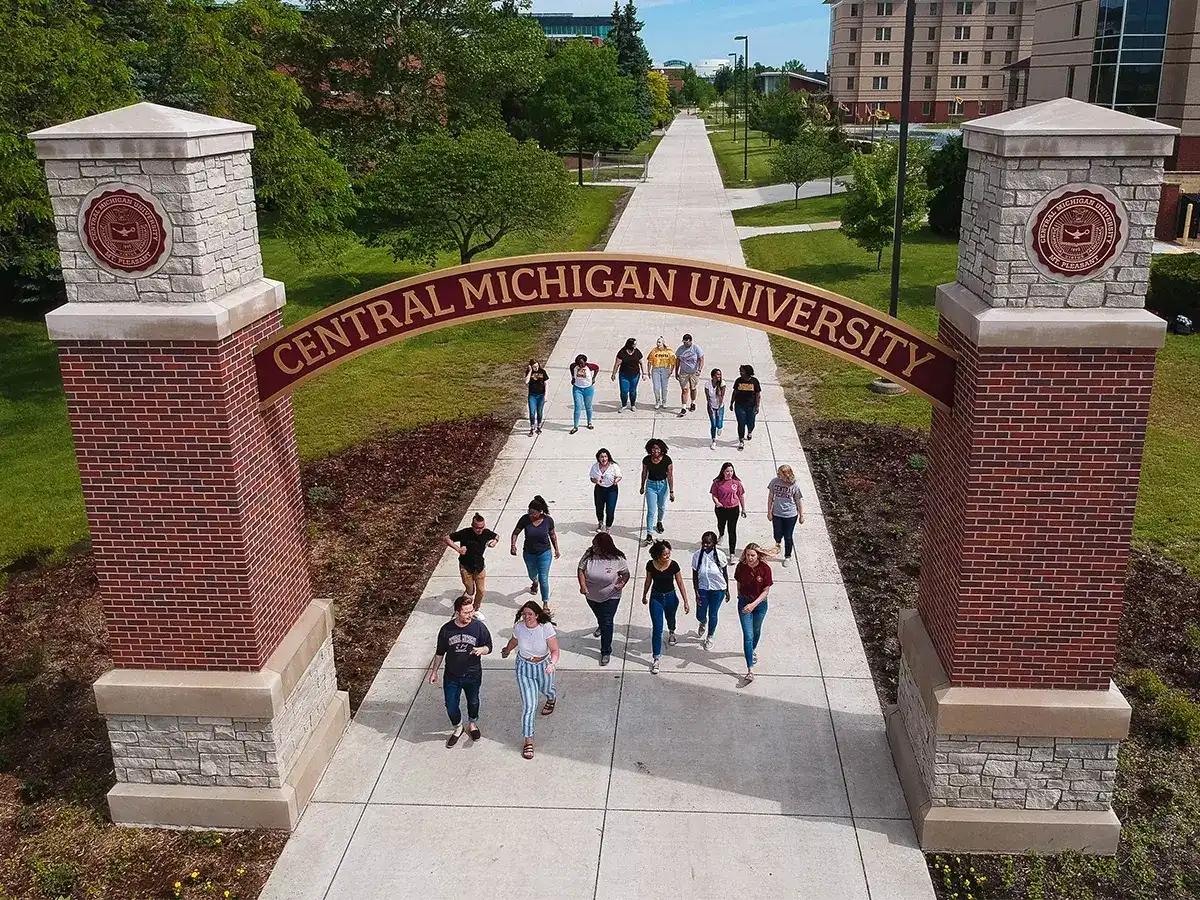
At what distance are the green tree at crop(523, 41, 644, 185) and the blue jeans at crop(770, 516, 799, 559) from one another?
4166cm

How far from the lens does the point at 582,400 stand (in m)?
17.5

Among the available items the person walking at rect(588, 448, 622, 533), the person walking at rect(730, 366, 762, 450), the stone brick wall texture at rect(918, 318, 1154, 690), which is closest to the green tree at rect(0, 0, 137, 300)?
the person walking at rect(588, 448, 622, 533)

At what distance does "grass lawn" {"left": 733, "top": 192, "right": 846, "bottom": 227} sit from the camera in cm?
4219

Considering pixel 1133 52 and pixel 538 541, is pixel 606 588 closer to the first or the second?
pixel 538 541

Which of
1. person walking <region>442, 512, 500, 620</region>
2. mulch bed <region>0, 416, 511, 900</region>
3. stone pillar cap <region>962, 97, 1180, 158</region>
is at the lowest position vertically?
mulch bed <region>0, 416, 511, 900</region>

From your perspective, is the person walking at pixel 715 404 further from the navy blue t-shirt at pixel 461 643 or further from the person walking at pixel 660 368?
the navy blue t-shirt at pixel 461 643

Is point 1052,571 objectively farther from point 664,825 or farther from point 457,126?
point 457,126

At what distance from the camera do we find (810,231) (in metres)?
39.0

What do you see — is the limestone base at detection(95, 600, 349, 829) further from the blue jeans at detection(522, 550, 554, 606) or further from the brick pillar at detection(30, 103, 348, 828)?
the blue jeans at detection(522, 550, 554, 606)

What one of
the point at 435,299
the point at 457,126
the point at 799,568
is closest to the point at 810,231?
the point at 457,126

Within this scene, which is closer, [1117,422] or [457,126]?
[1117,422]

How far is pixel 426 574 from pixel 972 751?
7.07 metres

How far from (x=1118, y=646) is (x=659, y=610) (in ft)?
16.4

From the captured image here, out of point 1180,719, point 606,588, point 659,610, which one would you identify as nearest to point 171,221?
point 606,588
